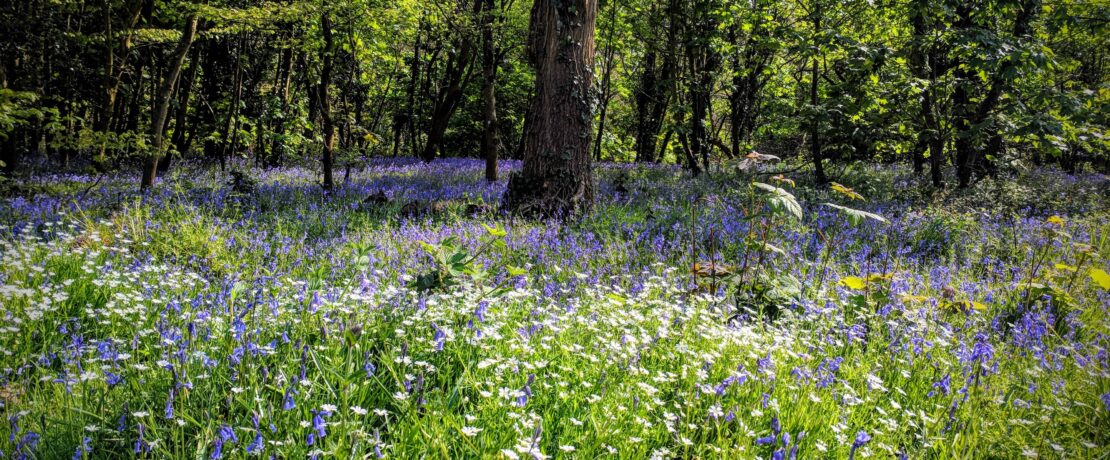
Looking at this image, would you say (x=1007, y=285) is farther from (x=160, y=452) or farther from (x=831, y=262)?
(x=160, y=452)

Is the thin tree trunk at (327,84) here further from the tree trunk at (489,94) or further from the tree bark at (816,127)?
the tree bark at (816,127)

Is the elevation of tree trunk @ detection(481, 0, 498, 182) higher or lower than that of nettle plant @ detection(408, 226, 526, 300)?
higher

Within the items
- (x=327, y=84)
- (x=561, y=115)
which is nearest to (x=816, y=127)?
(x=561, y=115)

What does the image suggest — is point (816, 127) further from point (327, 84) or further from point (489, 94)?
point (327, 84)

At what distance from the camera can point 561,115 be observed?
7504mm

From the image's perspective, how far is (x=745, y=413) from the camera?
2514 mm

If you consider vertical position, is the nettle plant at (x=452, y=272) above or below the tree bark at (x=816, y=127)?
below

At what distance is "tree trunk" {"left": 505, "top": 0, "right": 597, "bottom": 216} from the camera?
742 centimetres

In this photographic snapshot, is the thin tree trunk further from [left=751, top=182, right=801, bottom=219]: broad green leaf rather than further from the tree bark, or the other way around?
the tree bark

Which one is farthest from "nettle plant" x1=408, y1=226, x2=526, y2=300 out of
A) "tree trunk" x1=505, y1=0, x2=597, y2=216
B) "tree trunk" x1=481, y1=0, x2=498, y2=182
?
"tree trunk" x1=481, y1=0, x2=498, y2=182

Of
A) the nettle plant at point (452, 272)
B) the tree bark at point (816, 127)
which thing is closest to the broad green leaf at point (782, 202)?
the nettle plant at point (452, 272)

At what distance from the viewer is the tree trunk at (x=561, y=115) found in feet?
24.3

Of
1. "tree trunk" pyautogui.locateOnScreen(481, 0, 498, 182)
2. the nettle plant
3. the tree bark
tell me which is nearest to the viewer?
the nettle plant

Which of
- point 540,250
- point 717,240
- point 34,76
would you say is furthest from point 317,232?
point 34,76
